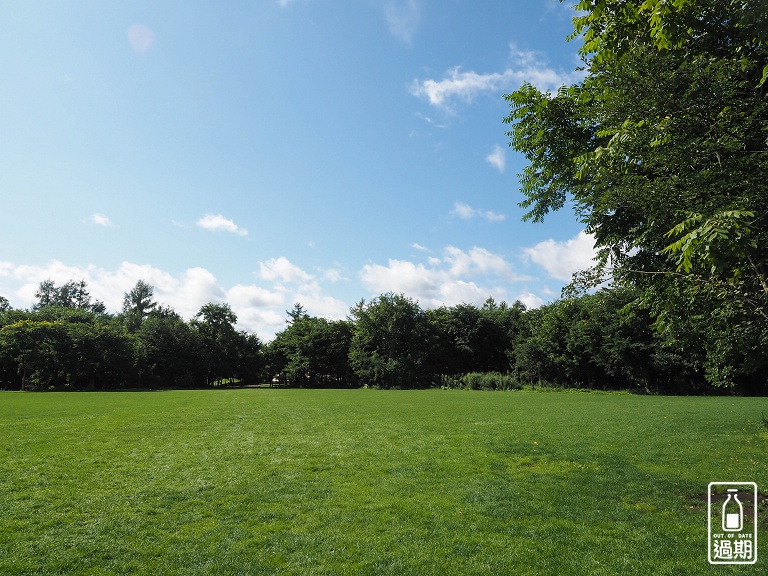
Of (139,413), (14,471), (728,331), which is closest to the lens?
(14,471)

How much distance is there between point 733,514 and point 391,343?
59017 mm

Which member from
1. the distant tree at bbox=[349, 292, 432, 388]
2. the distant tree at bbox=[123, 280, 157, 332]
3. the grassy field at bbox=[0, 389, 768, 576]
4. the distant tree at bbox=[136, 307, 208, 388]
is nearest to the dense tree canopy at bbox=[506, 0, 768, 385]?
the grassy field at bbox=[0, 389, 768, 576]

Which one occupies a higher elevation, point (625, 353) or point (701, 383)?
point (625, 353)

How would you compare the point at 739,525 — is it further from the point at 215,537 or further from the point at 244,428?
the point at 244,428

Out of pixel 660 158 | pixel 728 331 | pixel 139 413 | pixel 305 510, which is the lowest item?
pixel 139 413

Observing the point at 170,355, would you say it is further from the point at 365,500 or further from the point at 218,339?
the point at 365,500

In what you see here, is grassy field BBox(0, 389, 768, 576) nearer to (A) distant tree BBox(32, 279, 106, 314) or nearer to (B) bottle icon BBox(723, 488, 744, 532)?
(B) bottle icon BBox(723, 488, 744, 532)

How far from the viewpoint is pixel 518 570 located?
4926mm

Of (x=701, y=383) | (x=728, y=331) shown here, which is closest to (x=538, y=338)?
(x=701, y=383)

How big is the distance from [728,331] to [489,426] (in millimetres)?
8267

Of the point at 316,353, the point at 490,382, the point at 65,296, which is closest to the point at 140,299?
the point at 65,296

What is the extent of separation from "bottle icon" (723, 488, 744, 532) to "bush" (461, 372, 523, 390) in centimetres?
4426

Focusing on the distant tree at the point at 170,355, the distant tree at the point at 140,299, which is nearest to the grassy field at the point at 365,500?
the distant tree at the point at 170,355

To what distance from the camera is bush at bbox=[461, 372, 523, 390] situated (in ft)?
166
